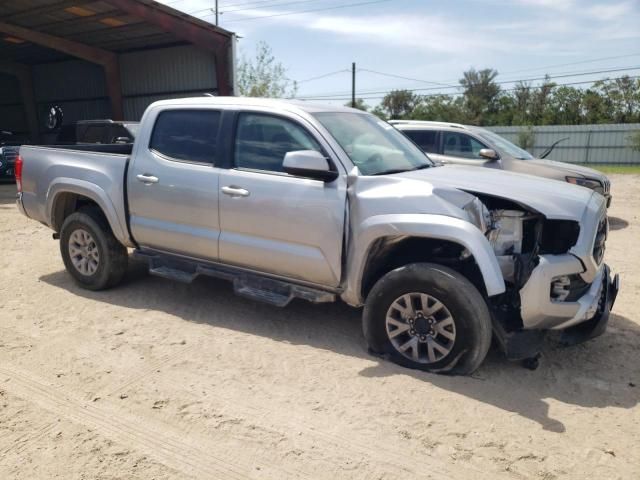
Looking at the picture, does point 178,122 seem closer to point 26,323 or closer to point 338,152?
point 338,152

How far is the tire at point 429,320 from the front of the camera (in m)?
3.65

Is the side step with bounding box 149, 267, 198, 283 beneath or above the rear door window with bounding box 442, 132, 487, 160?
beneath

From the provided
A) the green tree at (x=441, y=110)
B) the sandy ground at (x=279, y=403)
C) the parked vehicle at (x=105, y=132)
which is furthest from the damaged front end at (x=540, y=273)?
the green tree at (x=441, y=110)

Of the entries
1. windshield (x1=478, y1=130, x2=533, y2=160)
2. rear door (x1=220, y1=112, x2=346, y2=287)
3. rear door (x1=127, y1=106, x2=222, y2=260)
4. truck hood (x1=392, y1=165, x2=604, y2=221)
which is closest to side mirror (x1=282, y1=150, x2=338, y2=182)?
rear door (x1=220, y1=112, x2=346, y2=287)

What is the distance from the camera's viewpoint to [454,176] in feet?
13.9

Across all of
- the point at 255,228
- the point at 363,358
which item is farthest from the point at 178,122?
the point at 363,358

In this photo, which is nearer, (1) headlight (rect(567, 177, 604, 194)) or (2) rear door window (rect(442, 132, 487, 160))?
(1) headlight (rect(567, 177, 604, 194))

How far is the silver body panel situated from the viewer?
3.68 meters

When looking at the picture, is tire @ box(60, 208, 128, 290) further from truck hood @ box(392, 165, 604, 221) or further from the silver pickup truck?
truck hood @ box(392, 165, 604, 221)

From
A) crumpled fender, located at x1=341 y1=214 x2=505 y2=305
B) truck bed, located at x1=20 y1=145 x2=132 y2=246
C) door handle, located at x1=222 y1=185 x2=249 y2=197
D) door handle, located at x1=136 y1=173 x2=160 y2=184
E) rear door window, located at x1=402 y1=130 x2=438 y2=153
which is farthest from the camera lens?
rear door window, located at x1=402 y1=130 x2=438 y2=153

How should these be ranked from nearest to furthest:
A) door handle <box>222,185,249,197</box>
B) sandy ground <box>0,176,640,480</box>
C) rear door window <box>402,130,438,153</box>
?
sandy ground <box>0,176,640,480</box>
door handle <box>222,185,249,197</box>
rear door window <box>402,130,438,153</box>

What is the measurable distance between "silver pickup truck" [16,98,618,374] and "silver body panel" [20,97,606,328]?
0.04 ft

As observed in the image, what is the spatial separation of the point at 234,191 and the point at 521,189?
222cm

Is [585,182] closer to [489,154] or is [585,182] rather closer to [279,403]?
[489,154]
